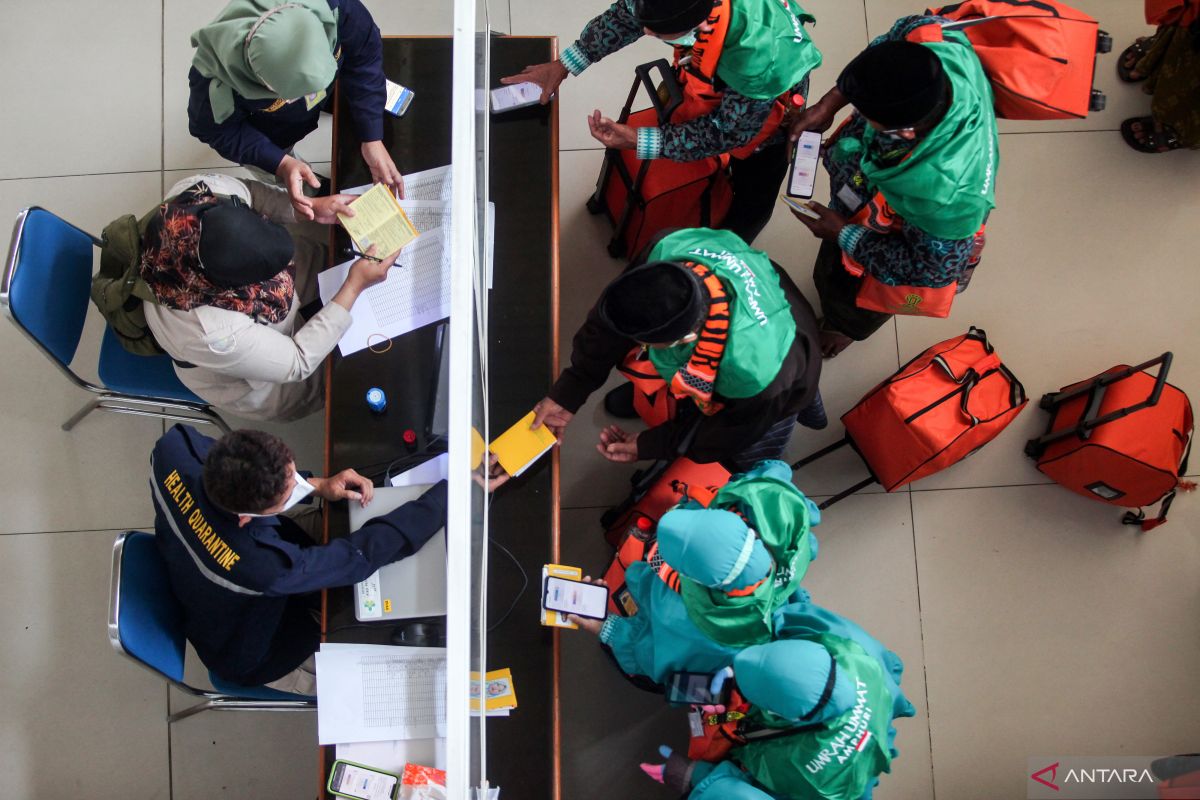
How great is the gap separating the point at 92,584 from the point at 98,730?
0.49 m

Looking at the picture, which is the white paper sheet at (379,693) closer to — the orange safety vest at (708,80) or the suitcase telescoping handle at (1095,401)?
the orange safety vest at (708,80)

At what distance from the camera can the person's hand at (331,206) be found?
7.18ft

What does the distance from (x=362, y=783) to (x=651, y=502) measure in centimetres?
106

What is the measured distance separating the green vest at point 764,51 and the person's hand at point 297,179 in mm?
1175

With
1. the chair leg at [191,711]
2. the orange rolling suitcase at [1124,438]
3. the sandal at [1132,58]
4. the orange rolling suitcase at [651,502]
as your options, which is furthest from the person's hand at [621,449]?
the sandal at [1132,58]

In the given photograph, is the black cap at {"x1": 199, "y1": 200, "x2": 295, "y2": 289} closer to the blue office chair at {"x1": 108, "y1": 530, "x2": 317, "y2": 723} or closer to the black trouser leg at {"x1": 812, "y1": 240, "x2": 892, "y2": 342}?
the blue office chair at {"x1": 108, "y1": 530, "x2": 317, "y2": 723}

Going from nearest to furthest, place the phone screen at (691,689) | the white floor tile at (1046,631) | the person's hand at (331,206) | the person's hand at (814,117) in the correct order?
the phone screen at (691,689) → the person's hand at (331,206) → the person's hand at (814,117) → the white floor tile at (1046,631)

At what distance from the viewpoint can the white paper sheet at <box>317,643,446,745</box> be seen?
1897 millimetres

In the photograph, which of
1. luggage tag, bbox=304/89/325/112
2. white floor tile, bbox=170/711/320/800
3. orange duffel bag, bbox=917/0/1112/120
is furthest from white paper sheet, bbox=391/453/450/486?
orange duffel bag, bbox=917/0/1112/120

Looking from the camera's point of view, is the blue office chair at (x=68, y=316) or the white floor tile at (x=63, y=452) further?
the white floor tile at (x=63, y=452)

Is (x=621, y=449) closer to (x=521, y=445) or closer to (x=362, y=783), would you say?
(x=521, y=445)

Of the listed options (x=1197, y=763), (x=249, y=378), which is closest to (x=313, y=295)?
(x=249, y=378)

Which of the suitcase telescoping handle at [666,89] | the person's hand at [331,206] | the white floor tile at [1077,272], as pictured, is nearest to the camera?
the person's hand at [331,206]

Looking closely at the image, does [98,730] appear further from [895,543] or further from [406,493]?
[895,543]
